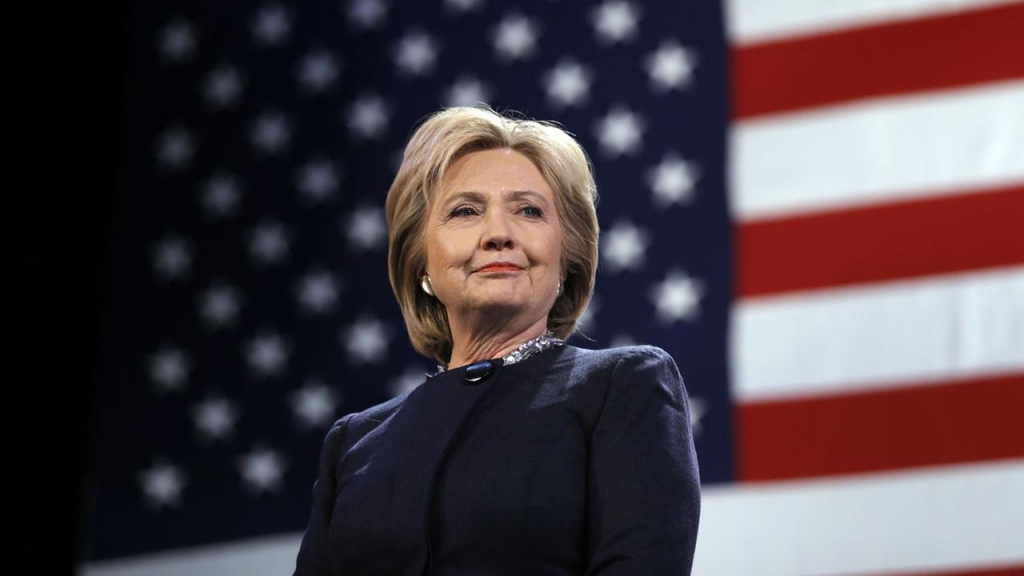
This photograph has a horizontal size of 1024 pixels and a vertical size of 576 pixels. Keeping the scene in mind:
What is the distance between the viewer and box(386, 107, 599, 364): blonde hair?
5.16 feet

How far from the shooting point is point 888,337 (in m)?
2.61

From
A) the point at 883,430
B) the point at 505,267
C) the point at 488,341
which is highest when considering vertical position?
the point at 505,267

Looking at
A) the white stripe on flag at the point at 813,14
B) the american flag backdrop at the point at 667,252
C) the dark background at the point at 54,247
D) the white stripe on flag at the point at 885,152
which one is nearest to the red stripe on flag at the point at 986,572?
the american flag backdrop at the point at 667,252

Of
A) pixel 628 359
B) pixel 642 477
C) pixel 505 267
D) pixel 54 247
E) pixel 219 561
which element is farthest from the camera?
pixel 54 247

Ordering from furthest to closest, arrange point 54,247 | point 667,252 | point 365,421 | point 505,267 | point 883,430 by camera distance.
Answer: point 54,247 → point 667,252 → point 883,430 → point 365,421 → point 505,267

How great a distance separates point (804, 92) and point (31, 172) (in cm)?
187

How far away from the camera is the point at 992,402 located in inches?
99.5

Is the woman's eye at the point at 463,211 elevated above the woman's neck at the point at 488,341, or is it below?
above

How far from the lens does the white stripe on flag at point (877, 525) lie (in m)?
2.48

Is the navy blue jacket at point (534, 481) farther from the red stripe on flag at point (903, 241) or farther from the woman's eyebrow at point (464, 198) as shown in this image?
the red stripe on flag at point (903, 241)

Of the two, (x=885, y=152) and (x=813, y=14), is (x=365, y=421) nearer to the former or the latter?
(x=885, y=152)

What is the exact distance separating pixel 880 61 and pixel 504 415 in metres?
1.68

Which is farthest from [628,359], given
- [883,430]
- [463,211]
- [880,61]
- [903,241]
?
[880,61]

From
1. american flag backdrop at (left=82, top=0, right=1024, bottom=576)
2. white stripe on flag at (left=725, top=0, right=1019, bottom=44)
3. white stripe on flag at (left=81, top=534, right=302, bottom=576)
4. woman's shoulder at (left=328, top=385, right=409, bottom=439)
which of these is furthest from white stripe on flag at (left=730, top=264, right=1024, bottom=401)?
woman's shoulder at (left=328, top=385, right=409, bottom=439)
